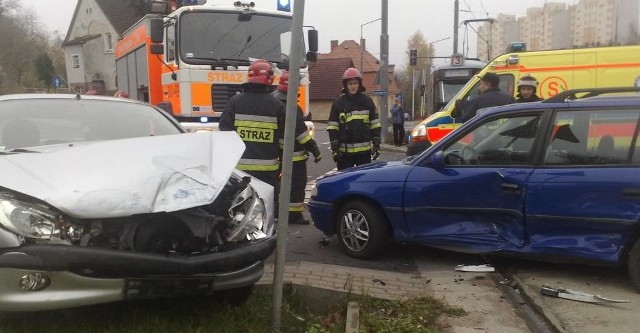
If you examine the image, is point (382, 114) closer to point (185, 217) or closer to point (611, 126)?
point (611, 126)

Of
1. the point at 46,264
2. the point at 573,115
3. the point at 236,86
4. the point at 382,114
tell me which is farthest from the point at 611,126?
the point at 382,114

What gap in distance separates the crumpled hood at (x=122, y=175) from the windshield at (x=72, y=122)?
58cm

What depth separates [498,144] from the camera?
4820mm

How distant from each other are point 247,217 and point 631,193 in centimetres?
279

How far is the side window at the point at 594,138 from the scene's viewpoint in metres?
4.31

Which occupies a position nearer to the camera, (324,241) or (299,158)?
(324,241)

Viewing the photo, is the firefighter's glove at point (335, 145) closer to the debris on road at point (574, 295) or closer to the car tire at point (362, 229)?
the car tire at point (362, 229)

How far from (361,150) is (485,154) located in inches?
88.5

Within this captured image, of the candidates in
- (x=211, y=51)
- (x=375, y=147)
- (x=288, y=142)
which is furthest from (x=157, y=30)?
(x=288, y=142)

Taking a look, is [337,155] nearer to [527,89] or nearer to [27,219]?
[527,89]

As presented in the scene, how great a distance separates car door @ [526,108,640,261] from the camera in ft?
13.8

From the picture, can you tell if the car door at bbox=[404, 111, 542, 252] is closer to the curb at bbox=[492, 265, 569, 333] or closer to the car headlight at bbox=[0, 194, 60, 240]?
the curb at bbox=[492, 265, 569, 333]

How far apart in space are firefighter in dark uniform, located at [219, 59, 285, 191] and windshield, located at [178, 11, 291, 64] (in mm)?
3219

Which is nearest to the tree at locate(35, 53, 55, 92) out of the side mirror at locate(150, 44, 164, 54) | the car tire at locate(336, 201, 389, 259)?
the side mirror at locate(150, 44, 164, 54)
